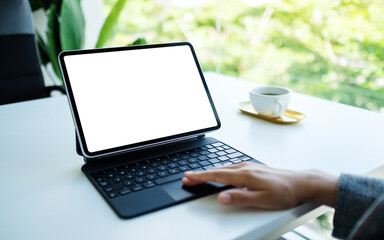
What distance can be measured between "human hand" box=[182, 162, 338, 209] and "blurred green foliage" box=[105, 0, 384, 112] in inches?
78.0

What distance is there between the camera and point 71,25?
5.68 ft

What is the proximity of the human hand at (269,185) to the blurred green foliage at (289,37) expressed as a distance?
1.98 m

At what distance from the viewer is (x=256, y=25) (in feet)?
13.3

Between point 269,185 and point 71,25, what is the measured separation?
1572 mm

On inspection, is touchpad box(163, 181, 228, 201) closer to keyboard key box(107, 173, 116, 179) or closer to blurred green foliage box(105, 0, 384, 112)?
keyboard key box(107, 173, 116, 179)

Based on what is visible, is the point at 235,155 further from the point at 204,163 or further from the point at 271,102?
the point at 271,102

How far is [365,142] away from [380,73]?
8.71 feet

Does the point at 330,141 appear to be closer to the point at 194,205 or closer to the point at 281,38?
the point at 194,205

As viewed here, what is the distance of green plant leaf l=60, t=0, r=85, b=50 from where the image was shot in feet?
5.55

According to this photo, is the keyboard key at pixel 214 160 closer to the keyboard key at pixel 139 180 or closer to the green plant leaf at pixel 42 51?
the keyboard key at pixel 139 180

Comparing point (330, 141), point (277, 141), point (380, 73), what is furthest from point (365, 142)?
point (380, 73)

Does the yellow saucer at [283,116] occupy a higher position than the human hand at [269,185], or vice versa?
the human hand at [269,185]

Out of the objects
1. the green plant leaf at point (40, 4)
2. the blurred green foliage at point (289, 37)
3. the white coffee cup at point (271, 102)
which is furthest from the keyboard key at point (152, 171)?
the blurred green foliage at point (289, 37)

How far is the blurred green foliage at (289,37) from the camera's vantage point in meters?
3.06
